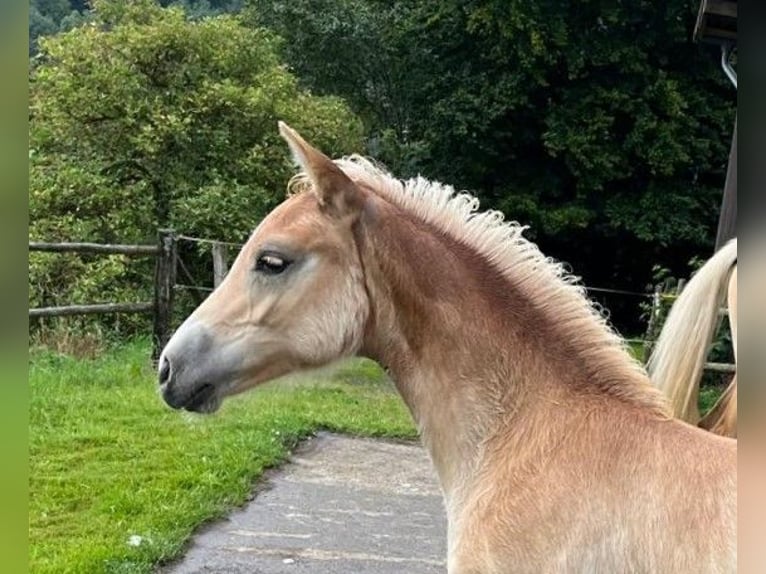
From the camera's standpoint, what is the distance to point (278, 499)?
18.3ft

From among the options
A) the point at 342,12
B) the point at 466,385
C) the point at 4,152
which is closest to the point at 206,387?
the point at 466,385

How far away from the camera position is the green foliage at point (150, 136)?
12.8 metres

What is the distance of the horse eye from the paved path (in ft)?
8.14

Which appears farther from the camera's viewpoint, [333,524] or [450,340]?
[333,524]

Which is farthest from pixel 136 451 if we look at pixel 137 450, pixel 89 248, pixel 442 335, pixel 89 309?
pixel 442 335

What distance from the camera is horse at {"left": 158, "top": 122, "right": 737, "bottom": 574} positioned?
82.7 inches

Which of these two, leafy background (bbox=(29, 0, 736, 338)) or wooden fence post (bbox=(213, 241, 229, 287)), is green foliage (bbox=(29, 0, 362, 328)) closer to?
leafy background (bbox=(29, 0, 736, 338))

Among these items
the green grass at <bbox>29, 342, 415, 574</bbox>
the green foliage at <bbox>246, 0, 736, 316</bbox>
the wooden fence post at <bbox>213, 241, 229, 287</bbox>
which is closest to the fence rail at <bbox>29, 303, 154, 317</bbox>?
the green grass at <bbox>29, 342, 415, 574</bbox>

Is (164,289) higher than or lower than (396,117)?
lower

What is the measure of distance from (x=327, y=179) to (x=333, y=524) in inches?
134

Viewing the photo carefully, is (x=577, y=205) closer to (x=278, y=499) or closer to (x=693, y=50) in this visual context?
(x=693, y=50)

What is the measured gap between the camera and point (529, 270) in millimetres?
2363

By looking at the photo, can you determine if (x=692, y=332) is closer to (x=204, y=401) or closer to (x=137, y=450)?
(x=204, y=401)

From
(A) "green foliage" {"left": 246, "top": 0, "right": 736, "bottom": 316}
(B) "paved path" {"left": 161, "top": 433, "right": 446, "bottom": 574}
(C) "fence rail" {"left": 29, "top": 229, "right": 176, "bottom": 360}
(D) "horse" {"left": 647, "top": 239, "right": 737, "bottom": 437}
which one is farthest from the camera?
(A) "green foliage" {"left": 246, "top": 0, "right": 736, "bottom": 316}
